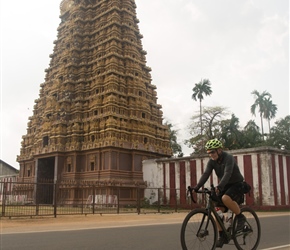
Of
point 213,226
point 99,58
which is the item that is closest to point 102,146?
point 99,58

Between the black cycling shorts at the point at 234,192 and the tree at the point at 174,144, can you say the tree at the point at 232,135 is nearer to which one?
the tree at the point at 174,144

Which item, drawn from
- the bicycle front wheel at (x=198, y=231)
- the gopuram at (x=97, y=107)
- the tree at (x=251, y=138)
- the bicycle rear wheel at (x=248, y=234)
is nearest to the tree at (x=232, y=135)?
the tree at (x=251, y=138)

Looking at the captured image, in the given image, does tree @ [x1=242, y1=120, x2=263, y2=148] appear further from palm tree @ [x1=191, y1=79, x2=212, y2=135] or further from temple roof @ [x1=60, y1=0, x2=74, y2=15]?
temple roof @ [x1=60, y1=0, x2=74, y2=15]

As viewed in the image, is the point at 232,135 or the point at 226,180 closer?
the point at 226,180

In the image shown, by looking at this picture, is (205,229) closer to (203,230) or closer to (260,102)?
(203,230)

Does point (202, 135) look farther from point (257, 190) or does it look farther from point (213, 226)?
point (213, 226)

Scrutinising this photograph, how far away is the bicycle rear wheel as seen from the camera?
5.80 meters

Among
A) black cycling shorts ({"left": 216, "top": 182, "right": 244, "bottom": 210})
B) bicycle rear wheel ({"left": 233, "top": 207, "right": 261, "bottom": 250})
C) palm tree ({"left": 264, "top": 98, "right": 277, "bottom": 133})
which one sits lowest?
bicycle rear wheel ({"left": 233, "top": 207, "right": 261, "bottom": 250})

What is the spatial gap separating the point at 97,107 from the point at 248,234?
2862 cm

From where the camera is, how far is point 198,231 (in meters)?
5.21

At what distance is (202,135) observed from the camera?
50.5m

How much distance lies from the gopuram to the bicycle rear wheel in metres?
24.1

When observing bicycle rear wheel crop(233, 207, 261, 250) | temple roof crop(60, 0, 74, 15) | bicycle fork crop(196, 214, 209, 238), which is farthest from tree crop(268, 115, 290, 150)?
bicycle fork crop(196, 214, 209, 238)

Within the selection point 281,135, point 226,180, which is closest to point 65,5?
point 281,135
